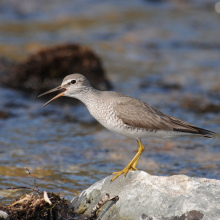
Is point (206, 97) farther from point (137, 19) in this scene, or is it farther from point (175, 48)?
point (137, 19)

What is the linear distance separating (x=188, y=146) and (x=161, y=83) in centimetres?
490

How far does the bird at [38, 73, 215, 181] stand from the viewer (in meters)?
6.73

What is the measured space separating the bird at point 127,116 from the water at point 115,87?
151cm

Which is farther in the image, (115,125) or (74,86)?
(74,86)

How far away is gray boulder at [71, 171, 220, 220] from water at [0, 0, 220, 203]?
1603 millimetres

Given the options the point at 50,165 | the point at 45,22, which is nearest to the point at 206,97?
the point at 50,165

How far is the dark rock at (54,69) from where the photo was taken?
1341 cm

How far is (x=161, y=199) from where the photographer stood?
18.1ft

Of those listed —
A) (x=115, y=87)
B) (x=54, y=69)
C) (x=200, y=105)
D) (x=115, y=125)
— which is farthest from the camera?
(x=115, y=87)

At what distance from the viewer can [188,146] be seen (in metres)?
9.81

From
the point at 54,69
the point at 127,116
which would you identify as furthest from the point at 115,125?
the point at 54,69

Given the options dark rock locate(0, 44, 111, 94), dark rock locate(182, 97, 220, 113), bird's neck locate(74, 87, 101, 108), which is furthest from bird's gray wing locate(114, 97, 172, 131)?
dark rock locate(0, 44, 111, 94)

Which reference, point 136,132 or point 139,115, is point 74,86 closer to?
point 139,115

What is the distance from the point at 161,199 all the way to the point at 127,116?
172cm
